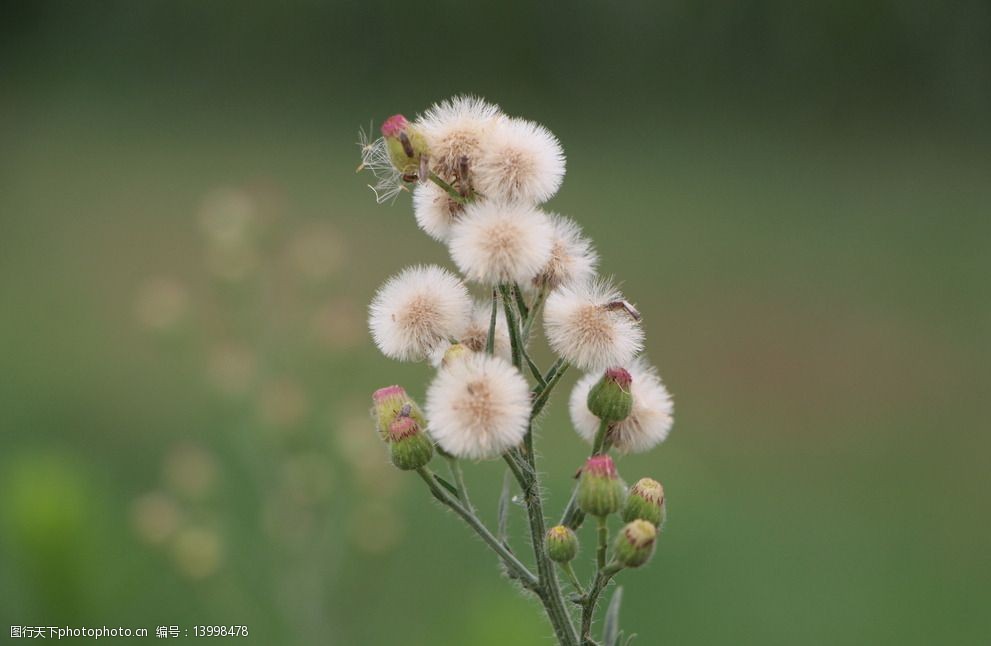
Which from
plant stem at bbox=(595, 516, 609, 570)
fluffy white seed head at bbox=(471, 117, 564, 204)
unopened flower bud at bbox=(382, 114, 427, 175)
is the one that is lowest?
plant stem at bbox=(595, 516, 609, 570)

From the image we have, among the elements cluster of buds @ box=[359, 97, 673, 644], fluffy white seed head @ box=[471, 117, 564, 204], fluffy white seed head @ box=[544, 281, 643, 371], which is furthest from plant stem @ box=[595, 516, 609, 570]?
fluffy white seed head @ box=[471, 117, 564, 204]

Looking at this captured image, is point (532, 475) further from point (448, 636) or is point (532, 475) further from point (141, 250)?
point (141, 250)

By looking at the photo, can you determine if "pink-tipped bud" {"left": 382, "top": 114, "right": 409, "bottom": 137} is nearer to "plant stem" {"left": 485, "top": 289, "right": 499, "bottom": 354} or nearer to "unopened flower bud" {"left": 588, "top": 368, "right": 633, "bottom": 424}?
"plant stem" {"left": 485, "top": 289, "right": 499, "bottom": 354}

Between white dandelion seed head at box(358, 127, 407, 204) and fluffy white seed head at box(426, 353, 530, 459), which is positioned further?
white dandelion seed head at box(358, 127, 407, 204)

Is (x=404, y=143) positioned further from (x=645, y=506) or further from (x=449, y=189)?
(x=645, y=506)

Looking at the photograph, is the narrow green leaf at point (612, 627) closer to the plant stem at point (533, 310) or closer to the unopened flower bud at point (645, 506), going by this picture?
the unopened flower bud at point (645, 506)

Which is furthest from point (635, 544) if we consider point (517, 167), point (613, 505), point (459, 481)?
point (517, 167)

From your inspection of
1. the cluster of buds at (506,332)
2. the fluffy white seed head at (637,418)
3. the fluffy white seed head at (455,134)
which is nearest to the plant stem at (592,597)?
the cluster of buds at (506,332)
